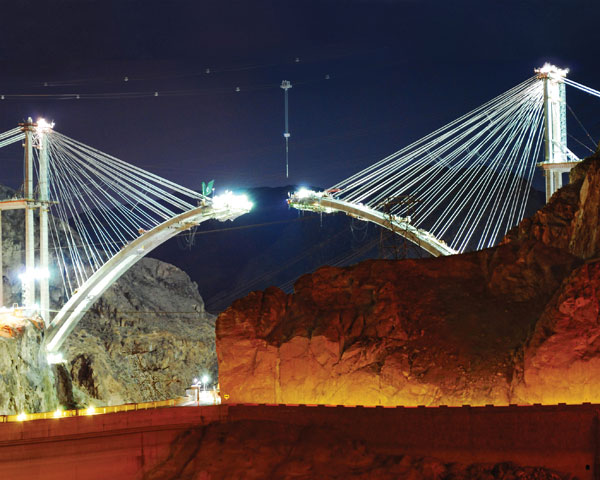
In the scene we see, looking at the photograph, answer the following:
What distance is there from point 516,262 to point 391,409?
313 inches

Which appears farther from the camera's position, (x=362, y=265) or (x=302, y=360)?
(x=362, y=265)

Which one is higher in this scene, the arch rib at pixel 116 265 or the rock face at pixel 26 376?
the arch rib at pixel 116 265

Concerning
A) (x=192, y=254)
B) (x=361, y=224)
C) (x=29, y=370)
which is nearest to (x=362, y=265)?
(x=29, y=370)

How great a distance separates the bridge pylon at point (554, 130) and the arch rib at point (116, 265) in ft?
75.7

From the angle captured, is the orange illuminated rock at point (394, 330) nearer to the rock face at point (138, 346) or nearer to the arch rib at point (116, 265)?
the arch rib at point (116, 265)

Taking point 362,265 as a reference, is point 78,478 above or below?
below

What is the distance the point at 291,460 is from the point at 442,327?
25.0 ft

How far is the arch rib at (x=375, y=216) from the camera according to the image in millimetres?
50156

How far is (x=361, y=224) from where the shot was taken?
104 metres

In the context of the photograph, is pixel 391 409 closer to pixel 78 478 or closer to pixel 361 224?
pixel 78 478

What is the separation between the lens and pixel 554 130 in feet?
140

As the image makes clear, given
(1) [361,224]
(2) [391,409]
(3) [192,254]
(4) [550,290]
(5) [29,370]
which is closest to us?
(2) [391,409]

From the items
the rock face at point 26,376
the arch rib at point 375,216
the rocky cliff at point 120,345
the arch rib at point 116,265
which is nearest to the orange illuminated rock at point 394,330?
the arch rib at point 375,216

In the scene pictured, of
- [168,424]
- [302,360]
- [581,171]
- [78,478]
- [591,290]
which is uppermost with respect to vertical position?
[581,171]
